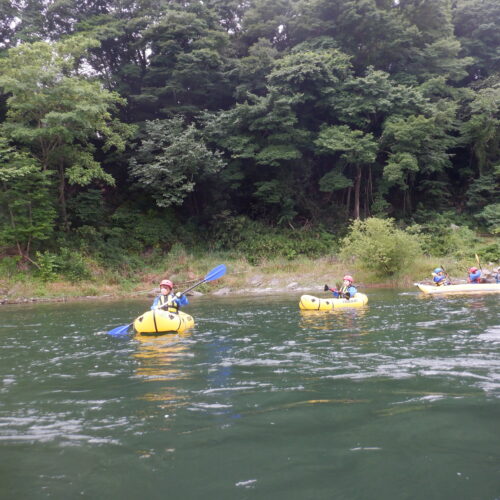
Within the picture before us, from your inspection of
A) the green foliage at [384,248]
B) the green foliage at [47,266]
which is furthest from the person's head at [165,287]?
the green foliage at [47,266]

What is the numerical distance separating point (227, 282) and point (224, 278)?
440 mm

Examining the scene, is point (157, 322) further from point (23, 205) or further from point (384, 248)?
point (23, 205)

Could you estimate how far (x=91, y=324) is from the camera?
9422mm

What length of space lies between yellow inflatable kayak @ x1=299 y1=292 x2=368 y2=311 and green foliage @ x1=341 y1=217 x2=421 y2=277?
5847 millimetres

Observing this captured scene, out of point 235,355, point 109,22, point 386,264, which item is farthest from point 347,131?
point 235,355

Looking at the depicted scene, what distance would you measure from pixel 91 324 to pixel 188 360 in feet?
15.1

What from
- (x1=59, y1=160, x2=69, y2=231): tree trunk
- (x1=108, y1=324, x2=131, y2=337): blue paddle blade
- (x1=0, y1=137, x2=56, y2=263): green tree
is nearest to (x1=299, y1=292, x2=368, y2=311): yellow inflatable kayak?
(x1=108, y1=324, x2=131, y2=337): blue paddle blade

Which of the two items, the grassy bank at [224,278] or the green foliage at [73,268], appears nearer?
the grassy bank at [224,278]

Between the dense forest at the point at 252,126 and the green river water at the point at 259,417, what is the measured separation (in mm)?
14101

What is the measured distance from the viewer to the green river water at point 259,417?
2424mm

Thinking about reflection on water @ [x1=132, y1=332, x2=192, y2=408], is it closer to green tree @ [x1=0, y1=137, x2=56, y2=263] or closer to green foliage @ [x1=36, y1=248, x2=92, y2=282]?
green foliage @ [x1=36, y1=248, x2=92, y2=282]

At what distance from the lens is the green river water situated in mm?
2424

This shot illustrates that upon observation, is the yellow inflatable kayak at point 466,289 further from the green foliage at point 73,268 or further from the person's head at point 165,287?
the green foliage at point 73,268

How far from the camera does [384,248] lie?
16.1 m
